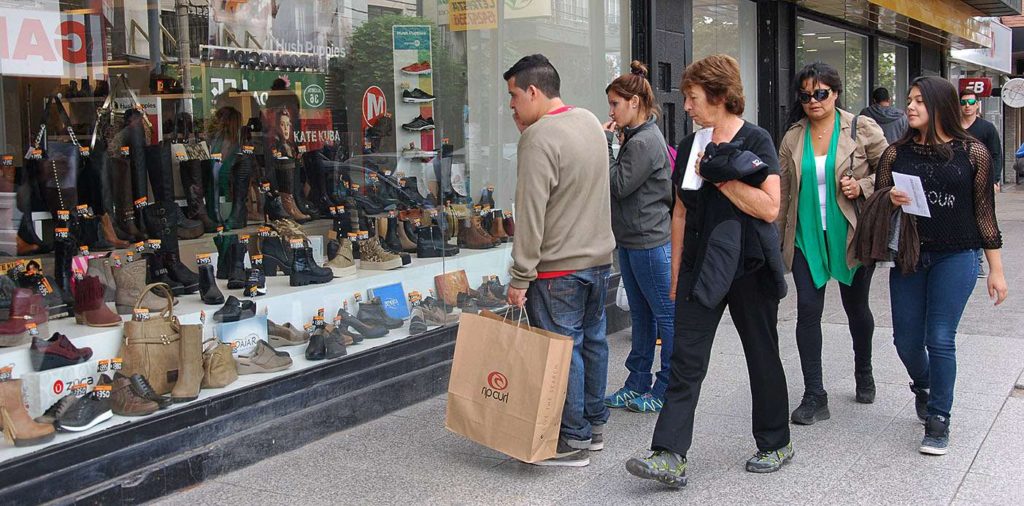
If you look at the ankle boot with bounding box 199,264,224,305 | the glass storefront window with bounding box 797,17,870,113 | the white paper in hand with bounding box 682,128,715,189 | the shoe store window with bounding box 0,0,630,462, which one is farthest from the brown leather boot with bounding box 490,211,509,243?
the glass storefront window with bounding box 797,17,870,113

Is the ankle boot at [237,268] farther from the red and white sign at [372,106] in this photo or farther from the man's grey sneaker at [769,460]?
the man's grey sneaker at [769,460]

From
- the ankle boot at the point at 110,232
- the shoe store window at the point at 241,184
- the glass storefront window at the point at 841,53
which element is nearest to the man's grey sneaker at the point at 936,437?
the shoe store window at the point at 241,184

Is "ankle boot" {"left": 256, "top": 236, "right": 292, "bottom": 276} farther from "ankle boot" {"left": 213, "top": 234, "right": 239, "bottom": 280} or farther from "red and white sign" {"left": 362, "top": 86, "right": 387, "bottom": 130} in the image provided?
"red and white sign" {"left": 362, "top": 86, "right": 387, "bottom": 130}

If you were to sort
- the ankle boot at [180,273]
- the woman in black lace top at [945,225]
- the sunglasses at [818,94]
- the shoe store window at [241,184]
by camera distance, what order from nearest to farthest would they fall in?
the shoe store window at [241,184], the woman in black lace top at [945,225], the sunglasses at [818,94], the ankle boot at [180,273]

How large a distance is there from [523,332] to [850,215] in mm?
1969

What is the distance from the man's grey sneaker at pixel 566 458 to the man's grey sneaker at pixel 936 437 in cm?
160

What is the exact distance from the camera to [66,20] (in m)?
5.70

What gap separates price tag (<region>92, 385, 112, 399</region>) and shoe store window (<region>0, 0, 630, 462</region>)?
0.01 meters

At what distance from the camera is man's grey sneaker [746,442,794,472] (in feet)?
14.8

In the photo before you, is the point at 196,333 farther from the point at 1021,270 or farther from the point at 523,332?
the point at 1021,270

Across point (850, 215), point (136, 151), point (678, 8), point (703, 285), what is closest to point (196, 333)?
point (136, 151)

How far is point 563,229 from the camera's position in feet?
14.8

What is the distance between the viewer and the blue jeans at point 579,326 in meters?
4.57

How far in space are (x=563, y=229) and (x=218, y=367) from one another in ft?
5.90
